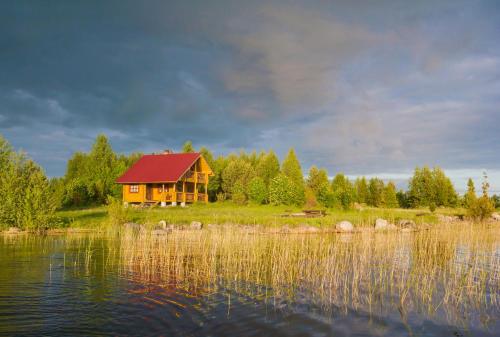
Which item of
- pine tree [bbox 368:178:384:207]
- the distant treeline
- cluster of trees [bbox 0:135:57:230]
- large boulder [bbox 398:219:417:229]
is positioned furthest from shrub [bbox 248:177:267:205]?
cluster of trees [bbox 0:135:57:230]

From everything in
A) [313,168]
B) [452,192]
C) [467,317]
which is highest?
[313,168]

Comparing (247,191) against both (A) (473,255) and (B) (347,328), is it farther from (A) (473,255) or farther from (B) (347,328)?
(B) (347,328)

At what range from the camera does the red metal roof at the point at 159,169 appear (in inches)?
1553

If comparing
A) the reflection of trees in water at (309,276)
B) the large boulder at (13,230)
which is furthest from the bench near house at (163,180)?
the reflection of trees in water at (309,276)

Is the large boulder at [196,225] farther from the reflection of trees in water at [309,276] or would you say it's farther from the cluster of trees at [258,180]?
the cluster of trees at [258,180]

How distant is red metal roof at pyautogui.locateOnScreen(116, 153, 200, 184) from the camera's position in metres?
39.4

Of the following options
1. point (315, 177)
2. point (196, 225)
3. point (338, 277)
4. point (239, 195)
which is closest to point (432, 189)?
point (315, 177)

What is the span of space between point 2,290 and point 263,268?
6.65 m

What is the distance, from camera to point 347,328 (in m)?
7.12

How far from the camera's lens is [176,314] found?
7.64 m

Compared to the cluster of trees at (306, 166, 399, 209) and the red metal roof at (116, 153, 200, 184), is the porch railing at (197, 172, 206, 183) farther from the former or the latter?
the cluster of trees at (306, 166, 399, 209)

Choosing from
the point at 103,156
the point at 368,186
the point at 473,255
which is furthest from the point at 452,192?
the point at 103,156

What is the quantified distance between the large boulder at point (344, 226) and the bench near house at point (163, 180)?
1850 cm

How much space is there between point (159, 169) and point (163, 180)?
10.0ft
